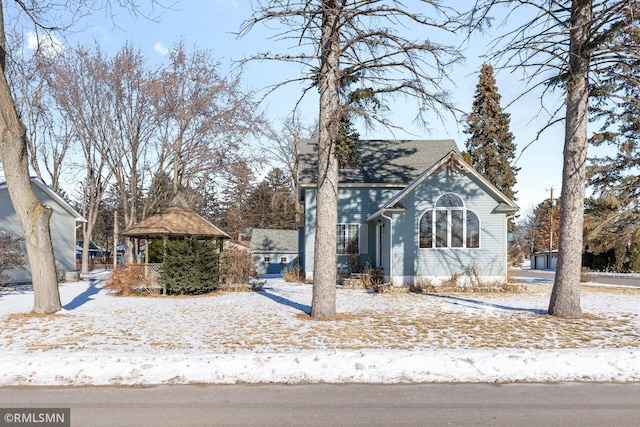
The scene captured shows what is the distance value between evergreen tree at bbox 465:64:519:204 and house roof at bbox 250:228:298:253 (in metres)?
16.3

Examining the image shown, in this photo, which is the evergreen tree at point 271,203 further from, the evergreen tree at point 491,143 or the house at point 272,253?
the evergreen tree at point 491,143

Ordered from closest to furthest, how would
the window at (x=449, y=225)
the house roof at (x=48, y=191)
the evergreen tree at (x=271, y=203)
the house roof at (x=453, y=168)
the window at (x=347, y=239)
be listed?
the house roof at (x=453, y=168) → the window at (x=449, y=225) → the window at (x=347, y=239) → the house roof at (x=48, y=191) → the evergreen tree at (x=271, y=203)

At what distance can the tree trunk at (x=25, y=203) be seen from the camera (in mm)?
11586

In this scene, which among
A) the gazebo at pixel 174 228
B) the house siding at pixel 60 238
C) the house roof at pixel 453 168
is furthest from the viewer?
the house siding at pixel 60 238

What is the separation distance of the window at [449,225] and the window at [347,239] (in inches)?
187

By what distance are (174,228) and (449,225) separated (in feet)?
37.5

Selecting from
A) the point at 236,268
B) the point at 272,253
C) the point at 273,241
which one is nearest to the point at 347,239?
the point at 236,268

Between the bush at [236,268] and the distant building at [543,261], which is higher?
the bush at [236,268]

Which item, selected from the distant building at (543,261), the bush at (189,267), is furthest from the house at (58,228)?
the distant building at (543,261)

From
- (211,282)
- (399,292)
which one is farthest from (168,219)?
(399,292)

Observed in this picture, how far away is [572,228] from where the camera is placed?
40.2 ft

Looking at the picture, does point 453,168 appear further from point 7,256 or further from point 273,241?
point 273,241

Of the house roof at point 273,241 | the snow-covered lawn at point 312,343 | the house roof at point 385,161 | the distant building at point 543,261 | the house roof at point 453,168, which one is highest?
the house roof at point 385,161

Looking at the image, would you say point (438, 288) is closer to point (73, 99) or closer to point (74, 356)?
point (74, 356)
